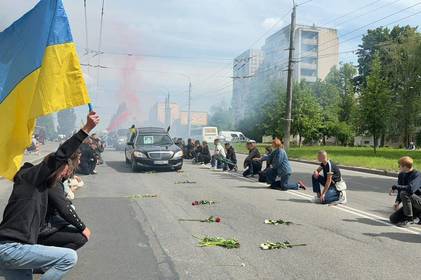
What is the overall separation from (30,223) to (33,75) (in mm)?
1724

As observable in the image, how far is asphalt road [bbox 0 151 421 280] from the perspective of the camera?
5.93m

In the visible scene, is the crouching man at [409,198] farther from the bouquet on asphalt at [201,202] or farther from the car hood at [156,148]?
the car hood at [156,148]

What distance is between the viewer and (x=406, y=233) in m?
8.23

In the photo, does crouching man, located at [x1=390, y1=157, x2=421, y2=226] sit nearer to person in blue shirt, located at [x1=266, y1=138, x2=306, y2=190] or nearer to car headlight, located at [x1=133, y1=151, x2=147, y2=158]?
person in blue shirt, located at [x1=266, y1=138, x2=306, y2=190]

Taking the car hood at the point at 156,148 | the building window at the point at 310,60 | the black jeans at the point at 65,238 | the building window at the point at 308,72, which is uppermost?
the building window at the point at 310,60

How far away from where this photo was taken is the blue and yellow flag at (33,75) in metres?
4.67

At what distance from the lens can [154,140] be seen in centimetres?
2105

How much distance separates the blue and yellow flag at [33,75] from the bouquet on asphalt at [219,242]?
10.3 ft

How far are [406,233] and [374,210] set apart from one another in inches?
106

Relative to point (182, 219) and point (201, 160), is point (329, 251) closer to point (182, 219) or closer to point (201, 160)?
point (182, 219)

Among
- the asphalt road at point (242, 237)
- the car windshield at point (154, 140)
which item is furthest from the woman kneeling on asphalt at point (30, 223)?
the car windshield at point (154, 140)

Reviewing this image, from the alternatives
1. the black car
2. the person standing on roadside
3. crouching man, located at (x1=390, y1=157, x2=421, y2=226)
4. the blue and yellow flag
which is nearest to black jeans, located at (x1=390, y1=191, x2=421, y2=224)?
crouching man, located at (x1=390, y1=157, x2=421, y2=226)

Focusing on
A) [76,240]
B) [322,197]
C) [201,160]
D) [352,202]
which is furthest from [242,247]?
[201,160]

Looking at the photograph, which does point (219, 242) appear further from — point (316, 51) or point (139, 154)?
point (316, 51)
